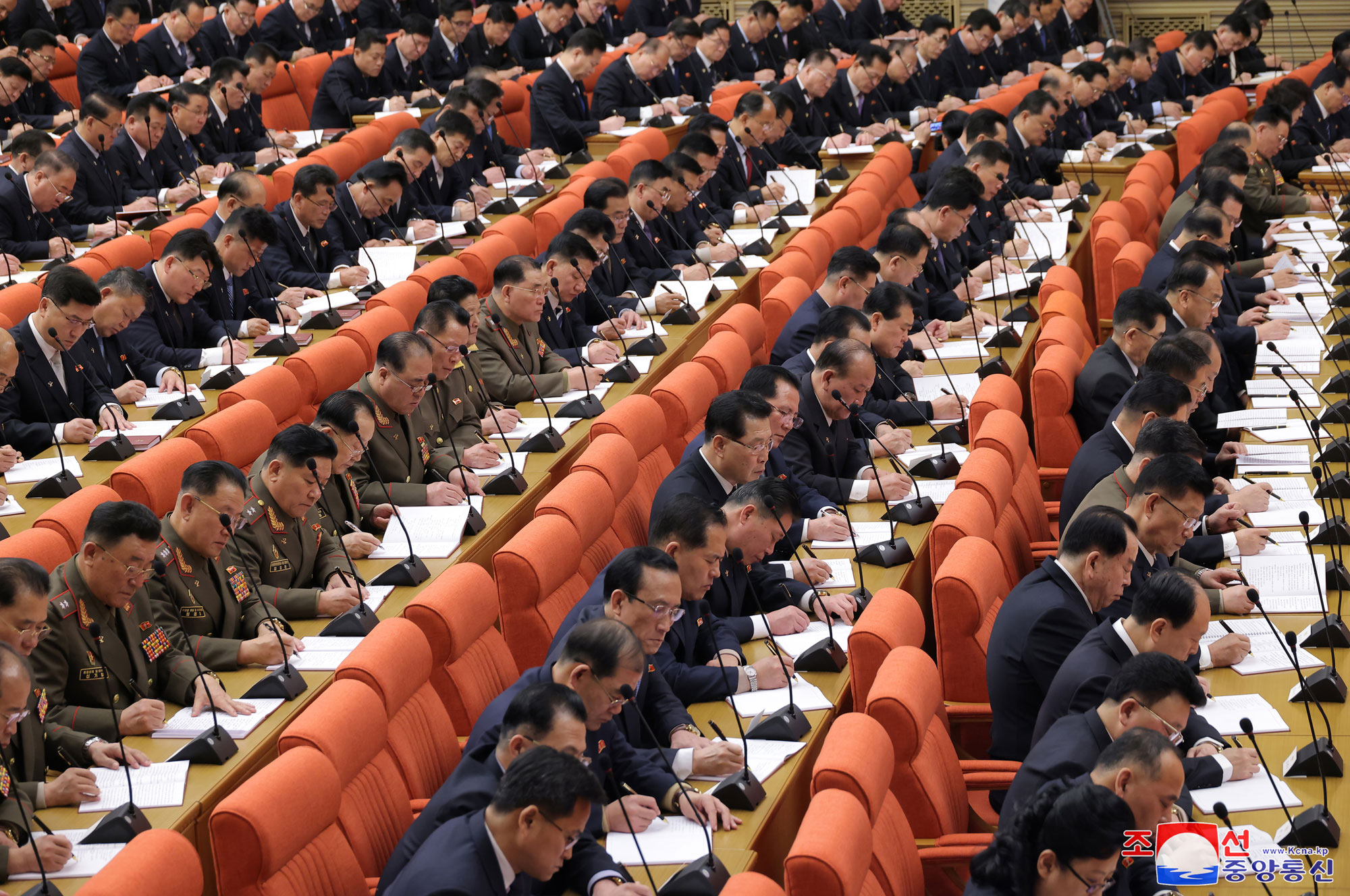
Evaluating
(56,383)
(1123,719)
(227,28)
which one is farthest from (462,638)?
(227,28)

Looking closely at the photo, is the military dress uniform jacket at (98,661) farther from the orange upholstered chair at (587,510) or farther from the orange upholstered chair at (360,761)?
the orange upholstered chair at (587,510)

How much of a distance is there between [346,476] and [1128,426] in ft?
7.29

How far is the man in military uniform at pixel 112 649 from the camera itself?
2.98 metres

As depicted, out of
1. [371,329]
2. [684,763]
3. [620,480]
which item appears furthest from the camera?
[371,329]

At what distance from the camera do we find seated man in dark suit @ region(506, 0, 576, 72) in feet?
29.9

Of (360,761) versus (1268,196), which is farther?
(1268,196)

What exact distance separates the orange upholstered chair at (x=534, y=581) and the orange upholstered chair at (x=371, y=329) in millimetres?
1560

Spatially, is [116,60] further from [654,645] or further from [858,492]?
[654,645]

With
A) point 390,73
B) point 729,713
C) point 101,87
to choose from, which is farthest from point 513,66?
point 729,713

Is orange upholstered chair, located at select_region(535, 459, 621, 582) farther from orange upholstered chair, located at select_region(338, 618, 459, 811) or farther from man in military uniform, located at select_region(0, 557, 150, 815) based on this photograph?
man in military uniform, located at select_region(0, 557, 150, 815)

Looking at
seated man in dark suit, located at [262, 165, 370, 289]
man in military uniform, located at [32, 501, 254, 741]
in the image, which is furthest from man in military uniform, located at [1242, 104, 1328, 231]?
man in military uniform, located at [32, 501, 254, 741]

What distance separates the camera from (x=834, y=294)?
5.23 metres

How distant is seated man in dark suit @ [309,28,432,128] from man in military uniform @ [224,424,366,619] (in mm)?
4765

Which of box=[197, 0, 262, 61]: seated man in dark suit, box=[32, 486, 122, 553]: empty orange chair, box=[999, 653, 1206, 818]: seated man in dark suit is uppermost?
box=[197, 0, 262, 61]: seated man in dark suit
